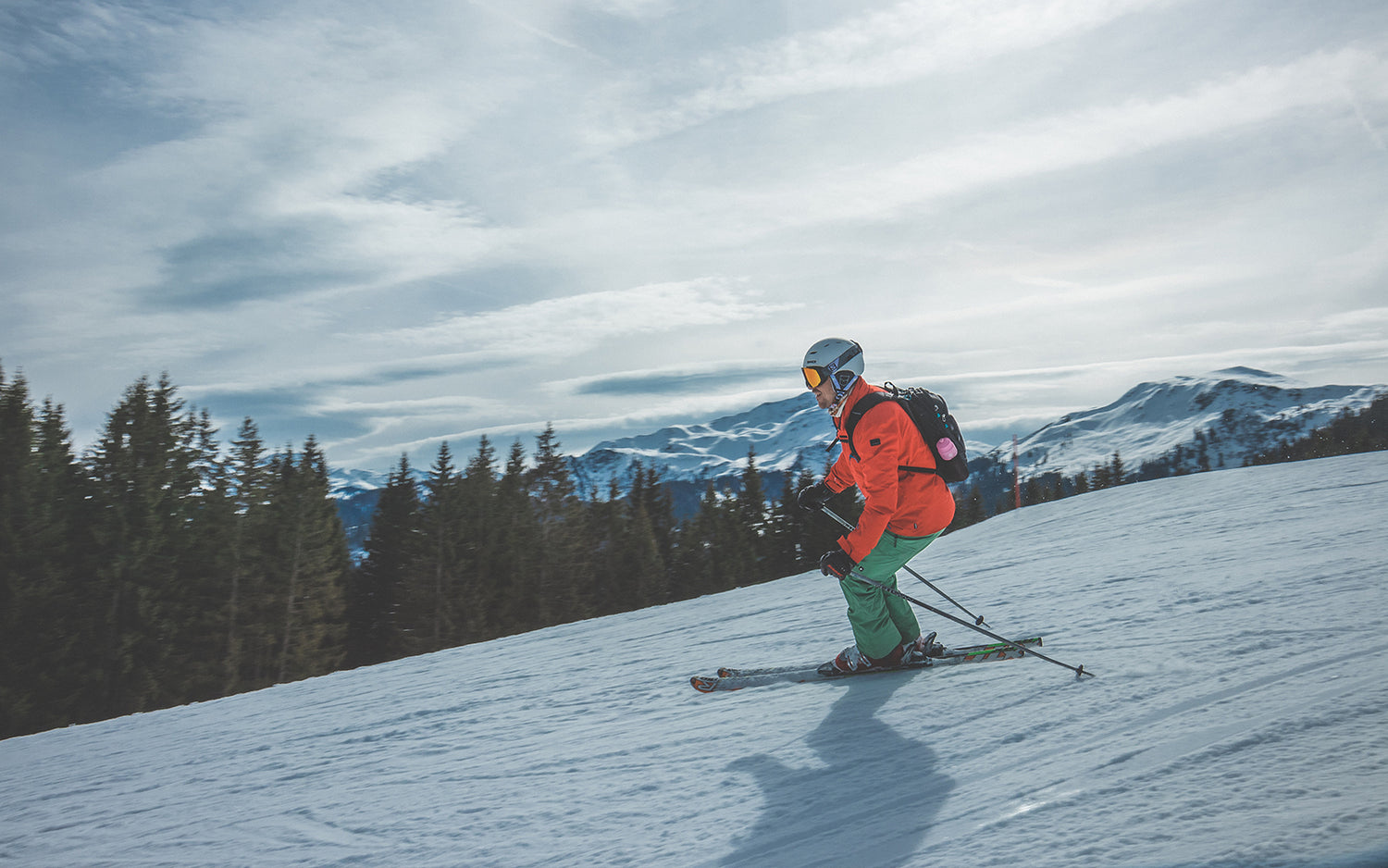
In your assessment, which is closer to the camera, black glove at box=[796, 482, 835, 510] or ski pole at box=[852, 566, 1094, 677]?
ski pole at box=[852, 566, 1094, 677]

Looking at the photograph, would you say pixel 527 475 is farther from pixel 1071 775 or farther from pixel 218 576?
pixel 1071 775

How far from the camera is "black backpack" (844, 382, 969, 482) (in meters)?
4.58

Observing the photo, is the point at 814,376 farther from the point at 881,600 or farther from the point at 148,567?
the point at 148,567

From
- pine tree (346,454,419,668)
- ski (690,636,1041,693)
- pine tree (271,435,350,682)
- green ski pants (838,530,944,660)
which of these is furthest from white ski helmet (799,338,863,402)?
pine tree (346,454,419,668)

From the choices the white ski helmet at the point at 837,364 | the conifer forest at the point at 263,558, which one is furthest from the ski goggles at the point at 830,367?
the conifer forest at the point at 263,558

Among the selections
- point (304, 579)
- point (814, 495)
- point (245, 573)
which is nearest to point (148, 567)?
point (245, 573)

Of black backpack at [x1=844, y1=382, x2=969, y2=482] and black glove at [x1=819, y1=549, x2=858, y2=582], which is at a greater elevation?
black backpack at [x1=844, y1=382, x2=969, y2=482]

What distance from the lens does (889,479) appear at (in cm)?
443

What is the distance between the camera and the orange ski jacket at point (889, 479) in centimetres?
440

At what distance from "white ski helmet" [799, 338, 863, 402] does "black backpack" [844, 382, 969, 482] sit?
22cm

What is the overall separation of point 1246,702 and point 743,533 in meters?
44.8

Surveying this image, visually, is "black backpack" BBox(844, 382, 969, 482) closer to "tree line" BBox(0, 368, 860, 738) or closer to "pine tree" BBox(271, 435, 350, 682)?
"tree line" BBox(0, 368, 860, 738)

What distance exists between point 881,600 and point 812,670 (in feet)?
2.44

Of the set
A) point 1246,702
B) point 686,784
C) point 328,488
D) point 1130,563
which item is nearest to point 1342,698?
point 1246,702
